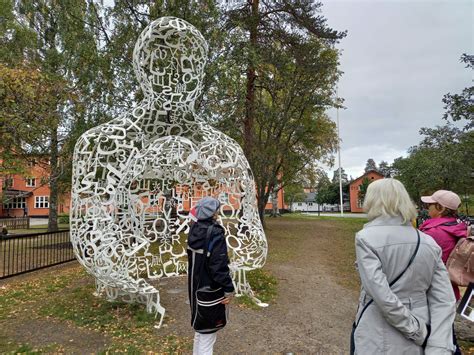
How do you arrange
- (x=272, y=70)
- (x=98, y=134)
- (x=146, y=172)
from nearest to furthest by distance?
(x=98, y=134)
(x=146, y=172)
(x=272, y=70)

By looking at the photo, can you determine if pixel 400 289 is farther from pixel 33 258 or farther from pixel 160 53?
pixel 33 258

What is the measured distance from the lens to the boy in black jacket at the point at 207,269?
9.25 ft

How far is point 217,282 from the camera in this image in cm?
280

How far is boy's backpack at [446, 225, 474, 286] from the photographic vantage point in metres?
3.01

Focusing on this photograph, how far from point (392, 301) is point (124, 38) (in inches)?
420

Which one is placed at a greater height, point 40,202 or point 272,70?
point 272,70

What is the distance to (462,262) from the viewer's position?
3049 millimetres

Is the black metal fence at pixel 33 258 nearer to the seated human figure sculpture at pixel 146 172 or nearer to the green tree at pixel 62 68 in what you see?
the green tree at pixel 62 68

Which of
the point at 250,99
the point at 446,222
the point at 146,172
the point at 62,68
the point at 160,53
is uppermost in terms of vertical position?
the point at 62,68

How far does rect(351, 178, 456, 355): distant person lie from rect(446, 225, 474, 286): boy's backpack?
1.51m

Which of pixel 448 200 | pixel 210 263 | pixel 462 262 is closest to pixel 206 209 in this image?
pixel 210 263

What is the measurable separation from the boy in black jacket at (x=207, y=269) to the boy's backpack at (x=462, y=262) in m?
2.06

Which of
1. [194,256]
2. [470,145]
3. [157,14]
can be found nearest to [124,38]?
[157,14]

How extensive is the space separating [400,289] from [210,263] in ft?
5.03
